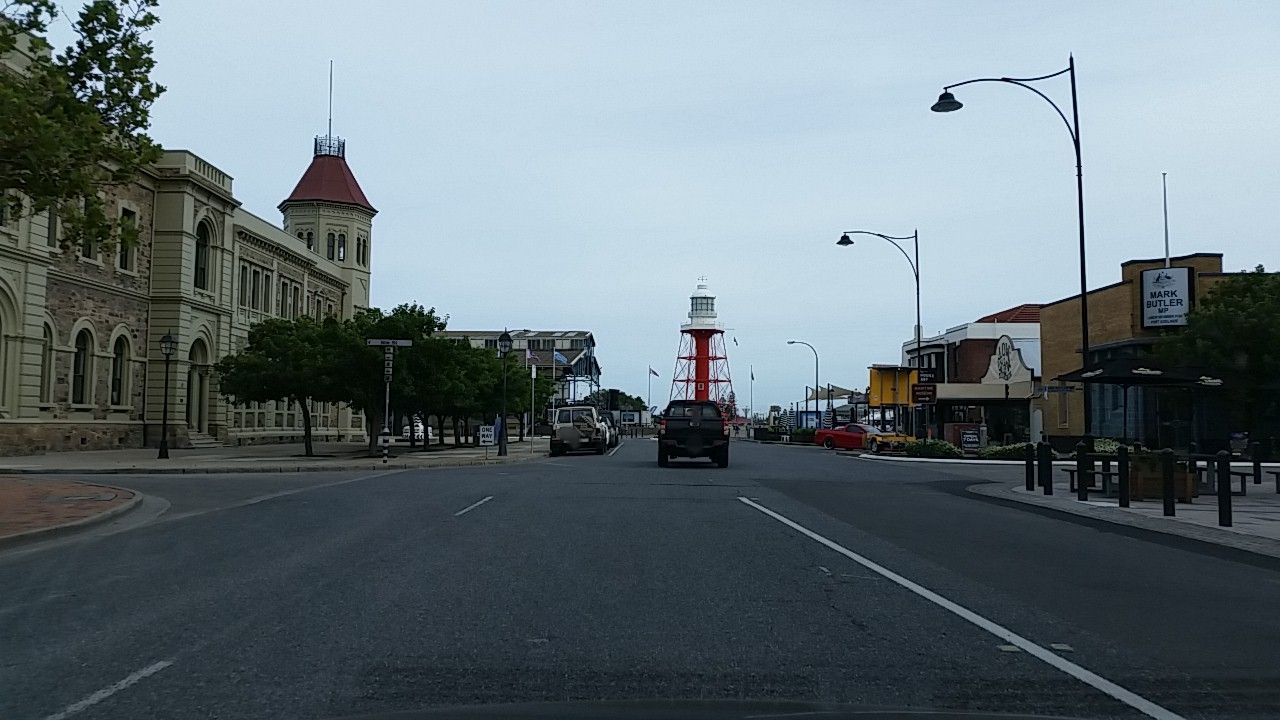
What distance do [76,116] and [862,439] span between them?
4350 centimetres

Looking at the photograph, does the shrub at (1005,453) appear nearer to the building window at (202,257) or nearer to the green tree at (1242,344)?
the green tree at (1242,344)

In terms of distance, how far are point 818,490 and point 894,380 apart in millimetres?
49162

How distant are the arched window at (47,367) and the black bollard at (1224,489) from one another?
33.9 meters

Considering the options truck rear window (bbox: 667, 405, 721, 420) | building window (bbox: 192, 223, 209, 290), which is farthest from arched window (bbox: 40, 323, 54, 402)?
truck rear window (bbox: 667, 405, 721, 420)

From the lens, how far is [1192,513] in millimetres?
16328

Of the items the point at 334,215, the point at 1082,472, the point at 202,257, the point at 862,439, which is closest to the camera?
the point at 1082,472

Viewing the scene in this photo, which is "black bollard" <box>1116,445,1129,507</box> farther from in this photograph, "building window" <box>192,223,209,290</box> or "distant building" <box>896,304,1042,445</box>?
"building window" <box>192,223,209,290</box>

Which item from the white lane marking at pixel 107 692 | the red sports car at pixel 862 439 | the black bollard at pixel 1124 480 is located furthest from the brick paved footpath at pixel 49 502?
the red sports car at pixel 862 439

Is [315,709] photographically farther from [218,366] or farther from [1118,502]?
[218,366]

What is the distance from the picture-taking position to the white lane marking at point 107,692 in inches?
193

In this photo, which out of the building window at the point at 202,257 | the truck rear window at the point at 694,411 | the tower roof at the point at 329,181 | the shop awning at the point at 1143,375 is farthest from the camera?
the tower roof at the point at 329,181

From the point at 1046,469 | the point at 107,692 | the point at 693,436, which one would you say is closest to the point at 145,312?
the point at 693,436

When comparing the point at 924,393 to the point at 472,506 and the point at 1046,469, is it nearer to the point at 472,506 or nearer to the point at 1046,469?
the point at 1046,469

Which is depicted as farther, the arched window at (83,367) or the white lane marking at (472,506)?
the arched window at (83,367)
